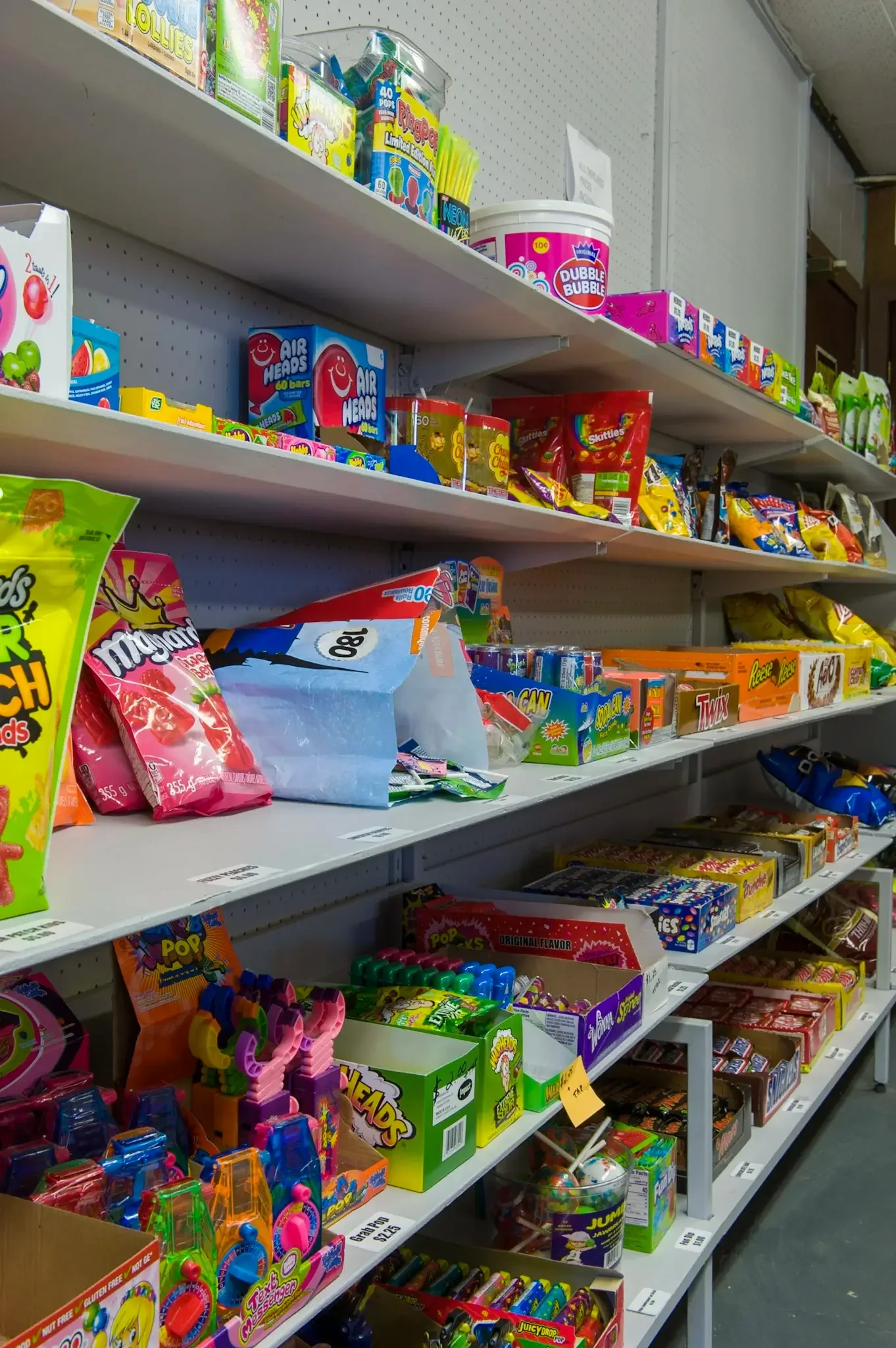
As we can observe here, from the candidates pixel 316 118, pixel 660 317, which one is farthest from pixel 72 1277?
pixel 660 317

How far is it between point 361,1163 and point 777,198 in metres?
4.36

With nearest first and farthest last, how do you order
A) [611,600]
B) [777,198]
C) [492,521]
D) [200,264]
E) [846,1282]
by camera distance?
1. [200,264]
2. [492,521]
3. [846,1282]
4. [611,600]
5. [777,198]

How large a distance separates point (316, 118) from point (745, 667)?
1.84 meters

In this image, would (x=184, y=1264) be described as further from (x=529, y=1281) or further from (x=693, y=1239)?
(x=693, y=1239)

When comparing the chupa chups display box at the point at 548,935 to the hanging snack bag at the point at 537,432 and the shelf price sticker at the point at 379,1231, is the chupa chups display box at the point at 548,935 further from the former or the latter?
the hanging snack bag at the point at 537,432

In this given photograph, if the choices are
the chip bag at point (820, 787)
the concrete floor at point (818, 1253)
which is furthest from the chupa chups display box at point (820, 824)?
the concrete floor at point (818, 1253)

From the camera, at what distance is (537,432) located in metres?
2.50

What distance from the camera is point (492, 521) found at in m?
1.91

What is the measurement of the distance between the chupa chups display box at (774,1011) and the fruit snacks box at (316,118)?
2.42 meters

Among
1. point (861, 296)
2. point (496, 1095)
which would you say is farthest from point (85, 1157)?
point (861, 296)

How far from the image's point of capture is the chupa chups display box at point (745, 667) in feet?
9.30

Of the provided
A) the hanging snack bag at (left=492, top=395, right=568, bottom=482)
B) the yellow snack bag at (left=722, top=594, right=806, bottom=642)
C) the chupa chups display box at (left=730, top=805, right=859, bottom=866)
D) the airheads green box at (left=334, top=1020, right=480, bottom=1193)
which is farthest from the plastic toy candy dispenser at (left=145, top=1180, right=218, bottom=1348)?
the yellow snack bag at (left=722, top=594, right=806, bottom=642)

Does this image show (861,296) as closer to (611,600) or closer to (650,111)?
(650,111)

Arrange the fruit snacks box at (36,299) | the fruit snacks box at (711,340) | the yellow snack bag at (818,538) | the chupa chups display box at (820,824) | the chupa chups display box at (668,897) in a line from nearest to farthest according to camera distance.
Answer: the fruit snacks box at (36,299), the chupa chups display box at (668,897), the fruit snacks box at (711,340), the chupa chups display box at (820,824), the yellow snack bag at (818,538)
